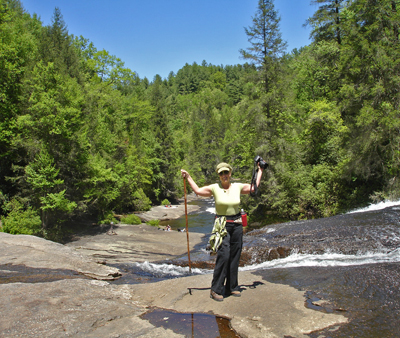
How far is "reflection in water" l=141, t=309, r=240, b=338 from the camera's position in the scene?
4754 mm

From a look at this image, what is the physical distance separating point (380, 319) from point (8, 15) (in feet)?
115

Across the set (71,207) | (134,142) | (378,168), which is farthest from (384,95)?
(134,142)

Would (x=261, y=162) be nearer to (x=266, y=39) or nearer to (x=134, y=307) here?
(x=134, y=307)

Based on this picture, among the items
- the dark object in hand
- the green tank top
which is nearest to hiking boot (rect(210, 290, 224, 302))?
the green tank top

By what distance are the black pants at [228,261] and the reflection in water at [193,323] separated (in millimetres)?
735

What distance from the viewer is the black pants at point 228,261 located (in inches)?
239

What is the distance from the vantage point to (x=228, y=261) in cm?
614

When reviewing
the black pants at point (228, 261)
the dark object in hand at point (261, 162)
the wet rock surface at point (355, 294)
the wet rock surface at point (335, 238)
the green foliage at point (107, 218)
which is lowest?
the green foliage at point (107, 218)

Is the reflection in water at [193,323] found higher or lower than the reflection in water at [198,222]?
higher

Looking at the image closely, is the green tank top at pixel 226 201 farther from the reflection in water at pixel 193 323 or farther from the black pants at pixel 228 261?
the reflection in water at pixel 193 323

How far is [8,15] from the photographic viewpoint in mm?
29078

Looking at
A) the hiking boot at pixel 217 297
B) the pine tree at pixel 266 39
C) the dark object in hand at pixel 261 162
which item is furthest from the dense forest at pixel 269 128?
the hiking boot at pixel 217 297

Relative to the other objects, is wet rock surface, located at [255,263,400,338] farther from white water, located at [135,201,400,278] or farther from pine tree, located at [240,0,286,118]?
pine tree, located at [240,0,286,118]

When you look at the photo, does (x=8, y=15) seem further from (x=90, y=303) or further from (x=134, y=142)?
(x=90, y=303)
